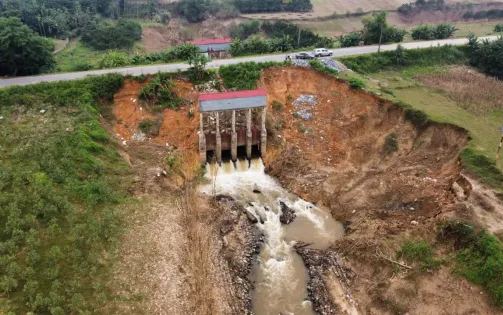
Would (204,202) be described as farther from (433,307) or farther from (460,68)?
(460,68)

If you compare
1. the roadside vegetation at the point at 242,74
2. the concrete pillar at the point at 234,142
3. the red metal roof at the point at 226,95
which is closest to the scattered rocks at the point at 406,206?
the red metal roof at the point at 226,95

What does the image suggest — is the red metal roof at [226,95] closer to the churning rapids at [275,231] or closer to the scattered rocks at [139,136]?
the churning rapids at [275,231]

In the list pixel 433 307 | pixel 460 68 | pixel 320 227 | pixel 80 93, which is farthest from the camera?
pixel 460 68

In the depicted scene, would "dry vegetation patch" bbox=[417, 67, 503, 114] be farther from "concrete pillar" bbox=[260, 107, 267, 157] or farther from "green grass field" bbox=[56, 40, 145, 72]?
"green grass field" bbox=[56, 40, 145, 72]

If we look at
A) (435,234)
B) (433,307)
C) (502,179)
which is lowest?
(433,307)

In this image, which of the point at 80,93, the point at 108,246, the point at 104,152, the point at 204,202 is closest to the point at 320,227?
the point at 204,202

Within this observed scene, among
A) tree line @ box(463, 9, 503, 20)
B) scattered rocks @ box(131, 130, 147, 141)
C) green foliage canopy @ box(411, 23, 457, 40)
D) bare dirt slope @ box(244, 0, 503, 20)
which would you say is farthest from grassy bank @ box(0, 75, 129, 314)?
tree line @ box(463, 9, 503, 20)
